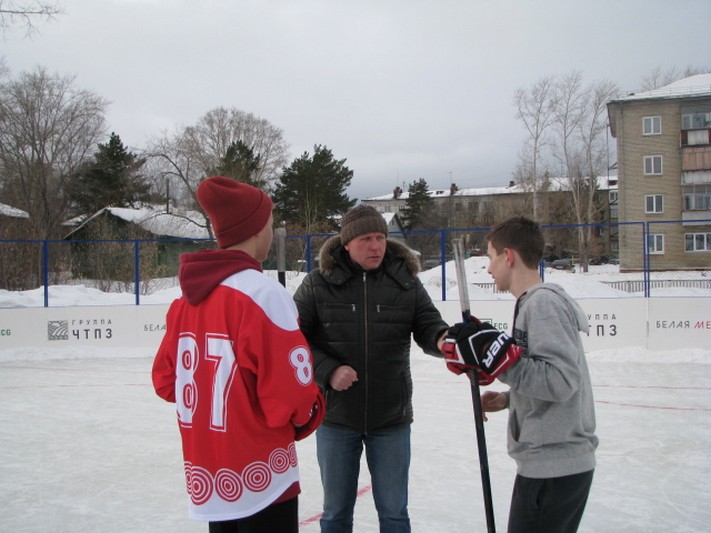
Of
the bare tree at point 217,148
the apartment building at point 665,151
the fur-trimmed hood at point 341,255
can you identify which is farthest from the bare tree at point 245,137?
the fur-trimmed hood at point 341,255

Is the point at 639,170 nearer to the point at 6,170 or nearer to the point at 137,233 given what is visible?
the point at 137,233

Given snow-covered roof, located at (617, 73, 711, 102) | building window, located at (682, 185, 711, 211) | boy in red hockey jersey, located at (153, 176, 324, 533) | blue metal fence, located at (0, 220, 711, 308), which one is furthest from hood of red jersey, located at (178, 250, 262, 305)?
building window, located at (682, 185, 711, 211)

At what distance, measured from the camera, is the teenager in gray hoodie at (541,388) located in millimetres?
1595

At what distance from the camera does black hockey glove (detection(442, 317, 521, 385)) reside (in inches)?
61.9

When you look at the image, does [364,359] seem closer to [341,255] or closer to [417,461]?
[341,255]

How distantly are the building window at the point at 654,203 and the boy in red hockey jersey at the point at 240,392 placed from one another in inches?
1368

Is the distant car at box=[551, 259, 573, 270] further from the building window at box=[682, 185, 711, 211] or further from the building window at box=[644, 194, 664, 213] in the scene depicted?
the building window at box=[682, 185, 711, 211]

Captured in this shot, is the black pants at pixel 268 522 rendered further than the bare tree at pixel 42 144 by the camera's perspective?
No

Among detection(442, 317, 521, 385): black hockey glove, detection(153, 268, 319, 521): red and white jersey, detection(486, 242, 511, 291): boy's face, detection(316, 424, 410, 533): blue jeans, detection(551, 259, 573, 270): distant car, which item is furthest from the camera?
detection(551, 259, 573, 270): distant car

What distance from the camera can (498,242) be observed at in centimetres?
183

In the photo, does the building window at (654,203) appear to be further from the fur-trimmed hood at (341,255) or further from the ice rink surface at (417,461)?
the fur-trimmed hood at (341,255)

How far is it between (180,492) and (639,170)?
110 feet

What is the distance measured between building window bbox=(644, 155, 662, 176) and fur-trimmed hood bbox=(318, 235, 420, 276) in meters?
33.7

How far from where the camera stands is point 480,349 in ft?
5.30
